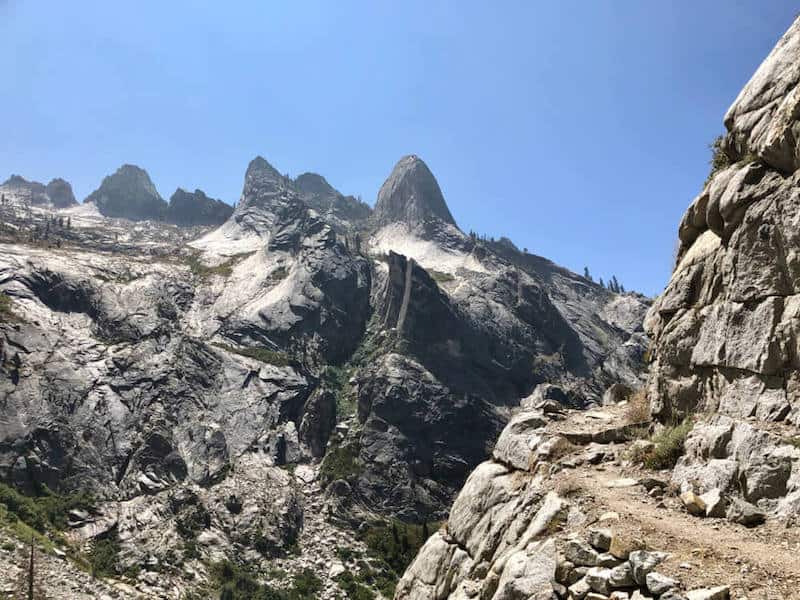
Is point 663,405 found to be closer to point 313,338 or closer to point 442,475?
point 442,475

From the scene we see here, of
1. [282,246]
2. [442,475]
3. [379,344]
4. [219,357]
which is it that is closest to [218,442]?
[219,357]

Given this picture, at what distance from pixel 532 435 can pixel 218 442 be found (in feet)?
280

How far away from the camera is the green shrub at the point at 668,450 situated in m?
14.7

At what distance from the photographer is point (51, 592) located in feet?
172

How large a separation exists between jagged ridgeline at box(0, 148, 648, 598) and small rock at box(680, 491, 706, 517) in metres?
62.6

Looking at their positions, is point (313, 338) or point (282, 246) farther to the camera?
point (282, 246)

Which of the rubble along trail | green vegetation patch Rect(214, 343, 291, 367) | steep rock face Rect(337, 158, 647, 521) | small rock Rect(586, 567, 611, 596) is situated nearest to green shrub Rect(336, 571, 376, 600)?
steep rock face Rect(337, 158, 647, 521)

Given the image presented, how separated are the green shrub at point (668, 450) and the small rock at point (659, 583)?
20.1ft

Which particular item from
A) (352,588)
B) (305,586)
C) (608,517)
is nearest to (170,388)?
(305,586)

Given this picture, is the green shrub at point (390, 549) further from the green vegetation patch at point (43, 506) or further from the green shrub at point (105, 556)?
the green vegetation patch at point (43, 506)

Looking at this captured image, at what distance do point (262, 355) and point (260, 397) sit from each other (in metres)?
12.3

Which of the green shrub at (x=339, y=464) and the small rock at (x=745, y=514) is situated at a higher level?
the small rock at (x=745, y=514)

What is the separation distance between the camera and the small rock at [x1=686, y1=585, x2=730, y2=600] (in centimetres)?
838

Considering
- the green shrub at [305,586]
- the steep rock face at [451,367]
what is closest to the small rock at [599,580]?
the green shrub at [305,586]
